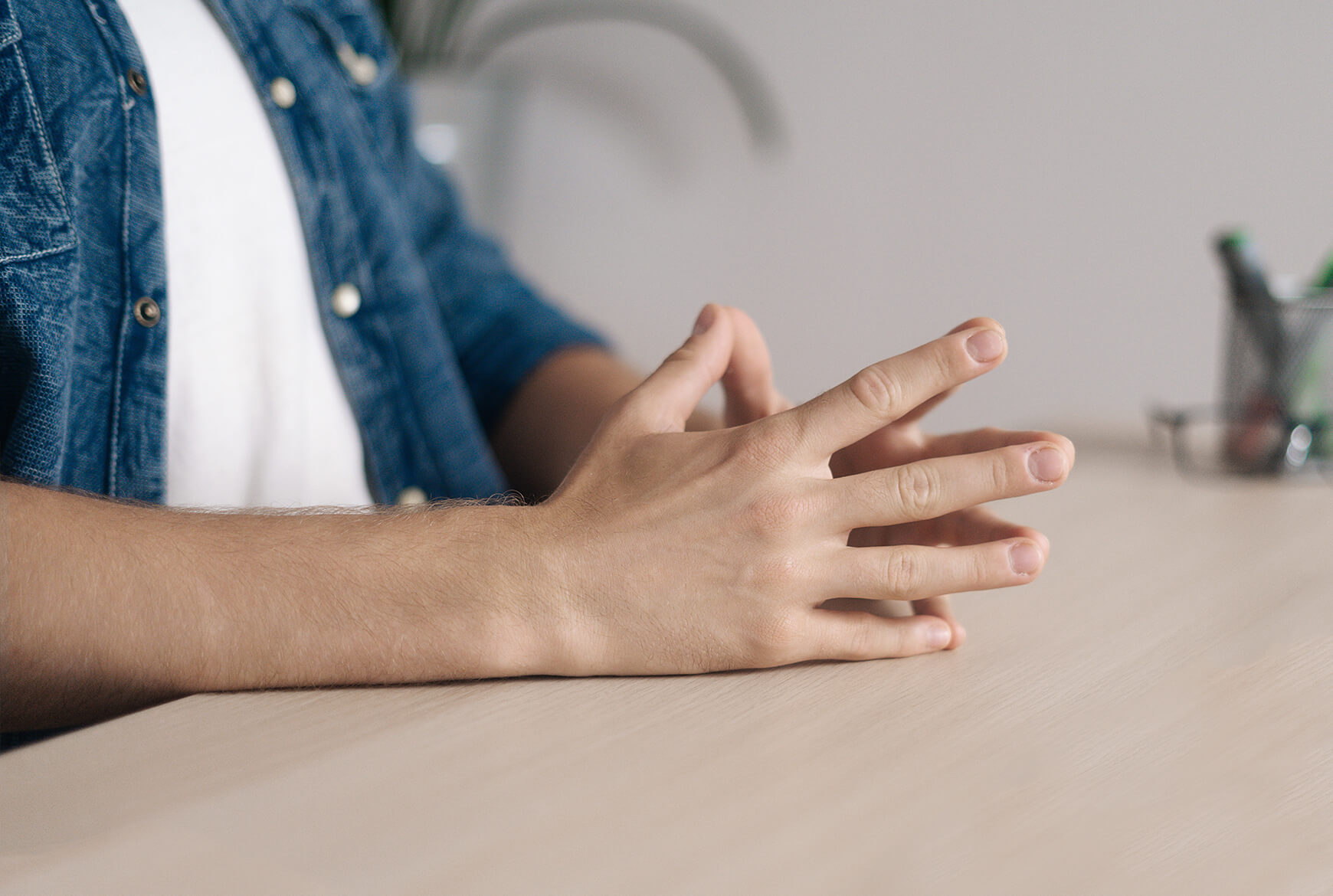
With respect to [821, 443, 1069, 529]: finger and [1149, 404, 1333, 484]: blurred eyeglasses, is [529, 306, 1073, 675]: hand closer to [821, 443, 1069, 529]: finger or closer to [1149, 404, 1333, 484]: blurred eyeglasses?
[821, 443, 1069, 529]: finger

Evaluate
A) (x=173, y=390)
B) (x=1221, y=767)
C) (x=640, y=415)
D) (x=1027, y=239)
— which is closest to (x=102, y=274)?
(x=173, y=390)

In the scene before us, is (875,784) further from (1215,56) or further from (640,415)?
(1215,56)

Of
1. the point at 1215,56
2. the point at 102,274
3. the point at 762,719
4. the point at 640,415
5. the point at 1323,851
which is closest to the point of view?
the point at 1323,851

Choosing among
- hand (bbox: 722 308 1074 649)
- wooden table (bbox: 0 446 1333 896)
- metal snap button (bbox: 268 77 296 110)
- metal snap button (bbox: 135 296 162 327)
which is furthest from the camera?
metal snap button (bbox: 268 77 296 110)

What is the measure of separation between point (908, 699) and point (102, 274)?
57cm

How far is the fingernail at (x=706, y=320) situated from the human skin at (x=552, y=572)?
10cm

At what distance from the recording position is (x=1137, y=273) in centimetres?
185

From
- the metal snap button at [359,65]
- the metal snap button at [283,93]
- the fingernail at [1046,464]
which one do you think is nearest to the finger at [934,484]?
the fingernail at [1046,464]

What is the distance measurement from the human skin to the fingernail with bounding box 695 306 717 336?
0.10 metres

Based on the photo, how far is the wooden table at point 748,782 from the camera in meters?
0.33

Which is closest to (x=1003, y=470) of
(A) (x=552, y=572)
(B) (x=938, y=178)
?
(A) (x=552, y=572)

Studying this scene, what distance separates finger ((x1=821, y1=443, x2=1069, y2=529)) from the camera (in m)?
0.50

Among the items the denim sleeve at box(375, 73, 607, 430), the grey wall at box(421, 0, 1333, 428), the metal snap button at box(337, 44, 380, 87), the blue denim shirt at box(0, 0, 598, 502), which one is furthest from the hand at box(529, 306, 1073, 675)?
the grey wall at box(421, 0, 1333, 428)

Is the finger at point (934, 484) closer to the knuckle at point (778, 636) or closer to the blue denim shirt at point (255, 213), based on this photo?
the knuckle at point (778, 636)
